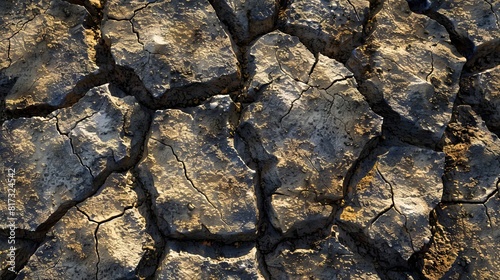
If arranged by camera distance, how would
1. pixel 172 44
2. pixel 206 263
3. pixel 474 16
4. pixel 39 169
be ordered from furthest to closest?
pixel 474 16 < pixel 172 44 < pixel 39 169 < pixel 206 263

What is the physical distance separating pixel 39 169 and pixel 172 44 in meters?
0.75

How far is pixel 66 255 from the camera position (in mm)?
1766

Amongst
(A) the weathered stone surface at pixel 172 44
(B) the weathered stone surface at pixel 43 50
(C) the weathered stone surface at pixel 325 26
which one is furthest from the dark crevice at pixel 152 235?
(C) the weathered stone surface at pixel 325 26

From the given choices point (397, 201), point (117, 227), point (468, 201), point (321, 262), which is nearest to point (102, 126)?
point (117, 227)

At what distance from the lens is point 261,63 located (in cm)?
201

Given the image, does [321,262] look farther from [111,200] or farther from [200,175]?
[111,200]

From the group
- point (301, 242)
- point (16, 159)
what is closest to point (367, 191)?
point (301, 242)

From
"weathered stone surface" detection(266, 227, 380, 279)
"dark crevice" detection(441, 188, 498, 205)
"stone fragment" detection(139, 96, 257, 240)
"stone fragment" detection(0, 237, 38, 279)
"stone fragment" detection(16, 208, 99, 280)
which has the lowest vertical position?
A: "stone fragment" detection(0, 237, 38, 279)

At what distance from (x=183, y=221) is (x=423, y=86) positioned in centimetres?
115

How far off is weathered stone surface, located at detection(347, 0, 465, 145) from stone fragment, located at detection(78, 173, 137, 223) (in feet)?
3.50

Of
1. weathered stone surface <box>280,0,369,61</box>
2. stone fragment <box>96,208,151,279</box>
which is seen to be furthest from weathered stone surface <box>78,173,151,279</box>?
weathered stone surface <box>280,0,369,61</box>

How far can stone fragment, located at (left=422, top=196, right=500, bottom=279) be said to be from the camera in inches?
70.9

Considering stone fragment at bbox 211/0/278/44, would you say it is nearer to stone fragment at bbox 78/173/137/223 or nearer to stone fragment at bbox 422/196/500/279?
stone fragment at bbox 78/173/137/223

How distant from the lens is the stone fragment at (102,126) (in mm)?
1871
